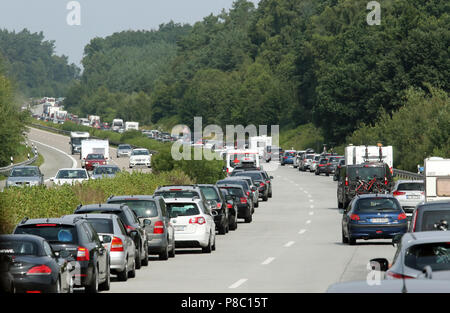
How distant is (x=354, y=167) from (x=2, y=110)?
34757 millimetres

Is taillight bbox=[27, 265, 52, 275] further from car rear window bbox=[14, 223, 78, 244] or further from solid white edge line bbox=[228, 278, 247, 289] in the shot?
solid white edge line bbox=[228, 278, 247, 289]

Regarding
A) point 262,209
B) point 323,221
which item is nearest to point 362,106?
point 262,209

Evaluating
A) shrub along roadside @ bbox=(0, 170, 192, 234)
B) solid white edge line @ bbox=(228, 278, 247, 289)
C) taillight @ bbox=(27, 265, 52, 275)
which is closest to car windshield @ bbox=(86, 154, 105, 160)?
shrub along roadside @ bbox=(0, 170, 192, 234)

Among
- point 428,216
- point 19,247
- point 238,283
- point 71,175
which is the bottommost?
point 238,283

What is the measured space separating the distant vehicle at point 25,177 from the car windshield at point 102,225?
32.6 meters

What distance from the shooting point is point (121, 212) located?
22109 mm

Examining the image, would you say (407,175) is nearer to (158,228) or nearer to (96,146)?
(96,146)

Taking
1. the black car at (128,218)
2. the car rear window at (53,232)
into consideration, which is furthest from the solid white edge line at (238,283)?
the car rear window at (53,232)

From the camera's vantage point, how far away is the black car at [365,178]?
150 feet

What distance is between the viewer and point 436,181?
36594mm

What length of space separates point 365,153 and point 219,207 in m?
20.5

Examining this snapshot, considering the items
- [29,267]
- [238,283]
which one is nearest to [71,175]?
[238,283]

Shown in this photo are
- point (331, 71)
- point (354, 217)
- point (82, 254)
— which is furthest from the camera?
point (331, 71)

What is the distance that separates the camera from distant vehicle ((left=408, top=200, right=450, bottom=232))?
60.8 ft
